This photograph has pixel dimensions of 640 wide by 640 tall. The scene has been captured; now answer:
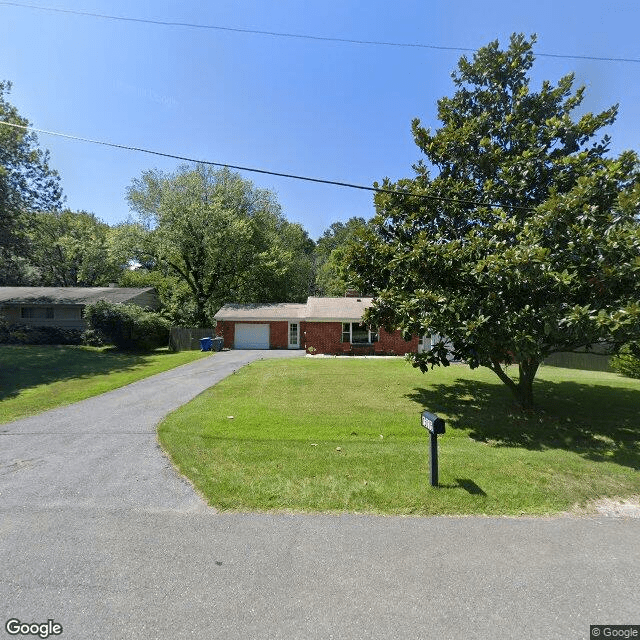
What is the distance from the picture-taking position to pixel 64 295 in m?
28.4

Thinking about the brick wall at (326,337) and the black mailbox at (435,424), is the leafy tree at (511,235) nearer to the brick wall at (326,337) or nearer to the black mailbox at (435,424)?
the black mailbox at (435,424)

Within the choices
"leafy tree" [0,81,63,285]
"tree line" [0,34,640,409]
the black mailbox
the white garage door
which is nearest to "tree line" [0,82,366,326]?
"leafy tree" [0,81,63,285]

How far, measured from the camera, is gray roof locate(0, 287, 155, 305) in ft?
88.2

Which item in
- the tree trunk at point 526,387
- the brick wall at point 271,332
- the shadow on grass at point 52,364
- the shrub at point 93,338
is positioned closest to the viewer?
the tree trunk at point 526,387

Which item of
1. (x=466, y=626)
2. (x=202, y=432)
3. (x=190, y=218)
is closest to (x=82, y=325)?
(x=190, y=218)

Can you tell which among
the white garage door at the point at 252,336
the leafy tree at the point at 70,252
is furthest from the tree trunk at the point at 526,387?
the leafy tree at the point at 70,252

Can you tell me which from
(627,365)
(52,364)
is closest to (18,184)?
(52,364)

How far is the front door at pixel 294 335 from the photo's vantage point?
25.2 meters

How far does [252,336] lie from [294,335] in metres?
3.00

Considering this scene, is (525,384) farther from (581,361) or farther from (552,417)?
(581,361)

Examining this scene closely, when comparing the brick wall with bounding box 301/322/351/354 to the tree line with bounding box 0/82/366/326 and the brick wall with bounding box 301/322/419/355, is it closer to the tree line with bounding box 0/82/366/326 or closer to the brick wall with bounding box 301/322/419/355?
the brick wall with bounding box 301/322/419/355

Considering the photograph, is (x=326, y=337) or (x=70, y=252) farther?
(x=70, y=252)

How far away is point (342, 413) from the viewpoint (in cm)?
874

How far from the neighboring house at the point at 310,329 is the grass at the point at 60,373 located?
4.50m
